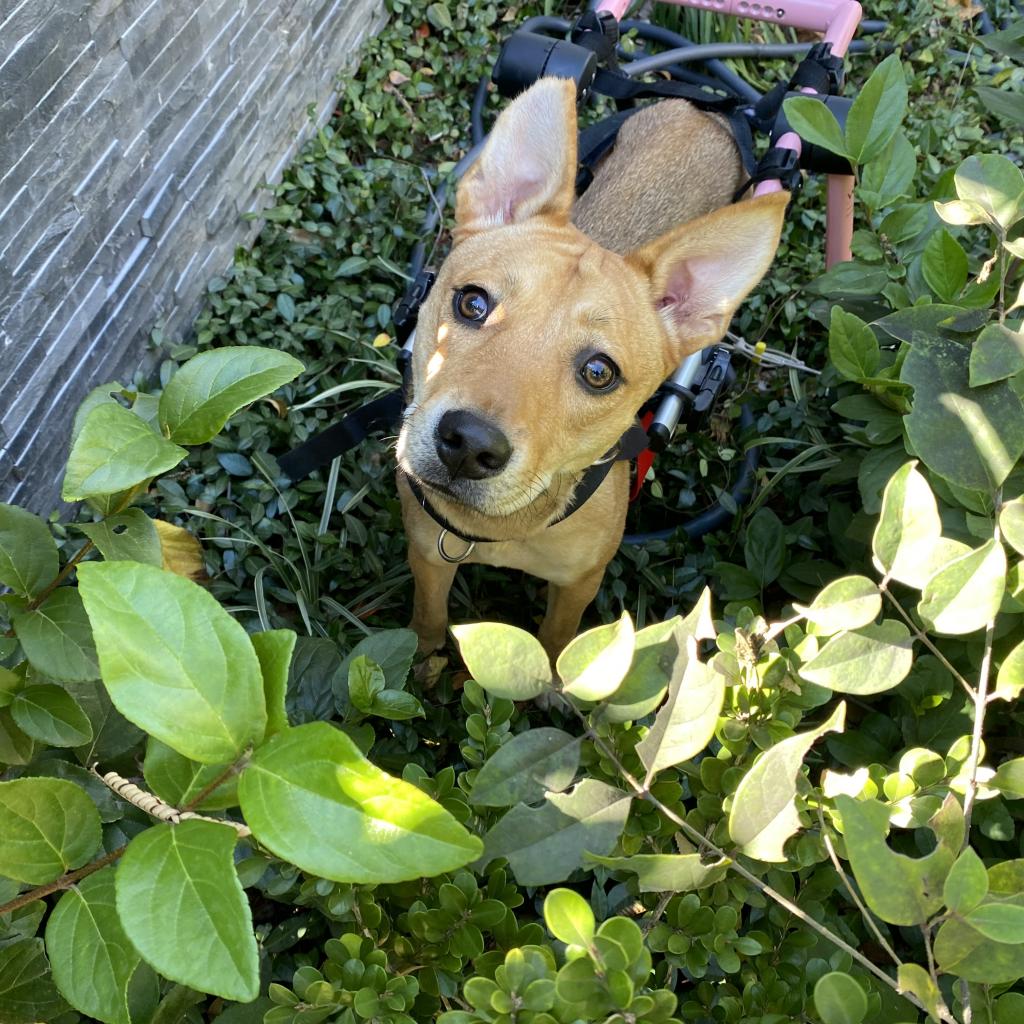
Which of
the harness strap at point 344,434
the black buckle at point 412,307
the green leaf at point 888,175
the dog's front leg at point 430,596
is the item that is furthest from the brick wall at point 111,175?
the green leaf at point 888,175

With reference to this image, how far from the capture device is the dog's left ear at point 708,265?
96.9 inches

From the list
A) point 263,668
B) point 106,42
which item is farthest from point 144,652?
point 106,42

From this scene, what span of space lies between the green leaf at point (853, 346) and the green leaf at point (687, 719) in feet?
3.66

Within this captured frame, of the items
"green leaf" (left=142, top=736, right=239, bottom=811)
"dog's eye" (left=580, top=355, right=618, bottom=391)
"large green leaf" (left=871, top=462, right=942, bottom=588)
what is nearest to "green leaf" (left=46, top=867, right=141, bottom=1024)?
"green leaf" (left=142, top=736, right=239, bottom=811)

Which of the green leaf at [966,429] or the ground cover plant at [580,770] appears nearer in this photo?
the ground cover plant at [580,770]

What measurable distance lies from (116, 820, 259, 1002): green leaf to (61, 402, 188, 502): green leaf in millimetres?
488

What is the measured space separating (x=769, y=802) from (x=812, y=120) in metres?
1.54

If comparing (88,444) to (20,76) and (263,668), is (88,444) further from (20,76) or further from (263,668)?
(20,76)

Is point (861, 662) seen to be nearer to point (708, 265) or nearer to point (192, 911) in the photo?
point (192, 911)

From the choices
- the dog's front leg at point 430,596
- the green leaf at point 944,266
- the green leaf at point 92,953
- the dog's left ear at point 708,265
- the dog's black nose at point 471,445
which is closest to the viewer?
the green leaf at point 92,953

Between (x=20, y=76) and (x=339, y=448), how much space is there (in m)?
1.47

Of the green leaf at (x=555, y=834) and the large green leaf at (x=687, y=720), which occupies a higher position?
the large green leaf at (x=687, y=720)

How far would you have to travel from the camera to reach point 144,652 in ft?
3.09

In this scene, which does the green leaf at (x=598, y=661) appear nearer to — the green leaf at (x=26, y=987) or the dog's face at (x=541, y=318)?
the green leaf at (x=26, y=987)
